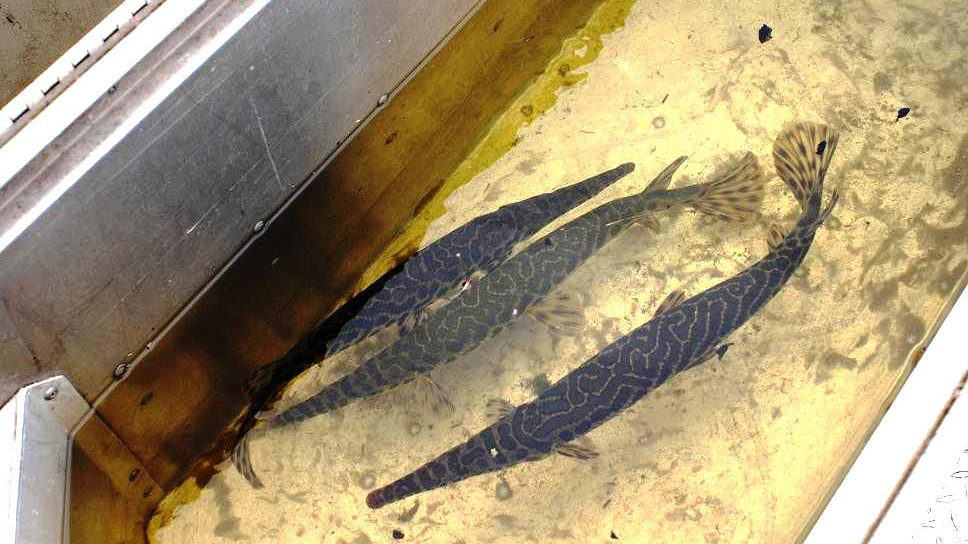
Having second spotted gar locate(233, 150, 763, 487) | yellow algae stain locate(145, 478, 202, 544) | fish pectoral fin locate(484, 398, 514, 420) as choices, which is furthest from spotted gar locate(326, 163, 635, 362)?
yellow algae stain locate(145, 478, 202, 544)

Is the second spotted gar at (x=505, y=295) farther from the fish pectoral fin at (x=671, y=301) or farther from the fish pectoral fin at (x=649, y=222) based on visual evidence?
the fish pectoral fin at (x=671, y=301)

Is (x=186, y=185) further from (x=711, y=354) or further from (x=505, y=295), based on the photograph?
(x=711, y=354)

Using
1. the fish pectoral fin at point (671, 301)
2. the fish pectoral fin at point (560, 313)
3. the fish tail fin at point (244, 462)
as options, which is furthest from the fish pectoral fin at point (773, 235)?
the fish tail fin at point (244, 462)

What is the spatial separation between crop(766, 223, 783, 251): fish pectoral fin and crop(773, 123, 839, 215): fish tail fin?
15 cm

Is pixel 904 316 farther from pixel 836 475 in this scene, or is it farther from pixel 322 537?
pixel 322 537

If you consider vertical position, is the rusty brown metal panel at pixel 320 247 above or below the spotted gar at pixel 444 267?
above

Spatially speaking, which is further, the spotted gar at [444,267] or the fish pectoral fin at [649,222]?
the fish pectoral fin at [649,222]

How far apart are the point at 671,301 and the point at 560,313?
19.7 inches

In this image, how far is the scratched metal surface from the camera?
7.70 feet

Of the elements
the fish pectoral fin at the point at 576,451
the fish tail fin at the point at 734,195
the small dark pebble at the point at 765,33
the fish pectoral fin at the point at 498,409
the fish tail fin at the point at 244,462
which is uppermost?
the small dark pebble at the point at 765,33

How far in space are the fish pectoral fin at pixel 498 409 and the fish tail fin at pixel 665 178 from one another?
121cm

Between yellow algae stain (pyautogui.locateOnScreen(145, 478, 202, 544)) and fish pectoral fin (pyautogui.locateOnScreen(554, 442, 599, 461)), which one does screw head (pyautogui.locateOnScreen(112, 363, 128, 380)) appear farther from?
fish pectoral fin (pyautogui.locateOnScreen(554, 442, 599, 461))

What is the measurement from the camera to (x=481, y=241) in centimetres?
349

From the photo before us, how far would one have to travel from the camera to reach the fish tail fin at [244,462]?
3314mm
